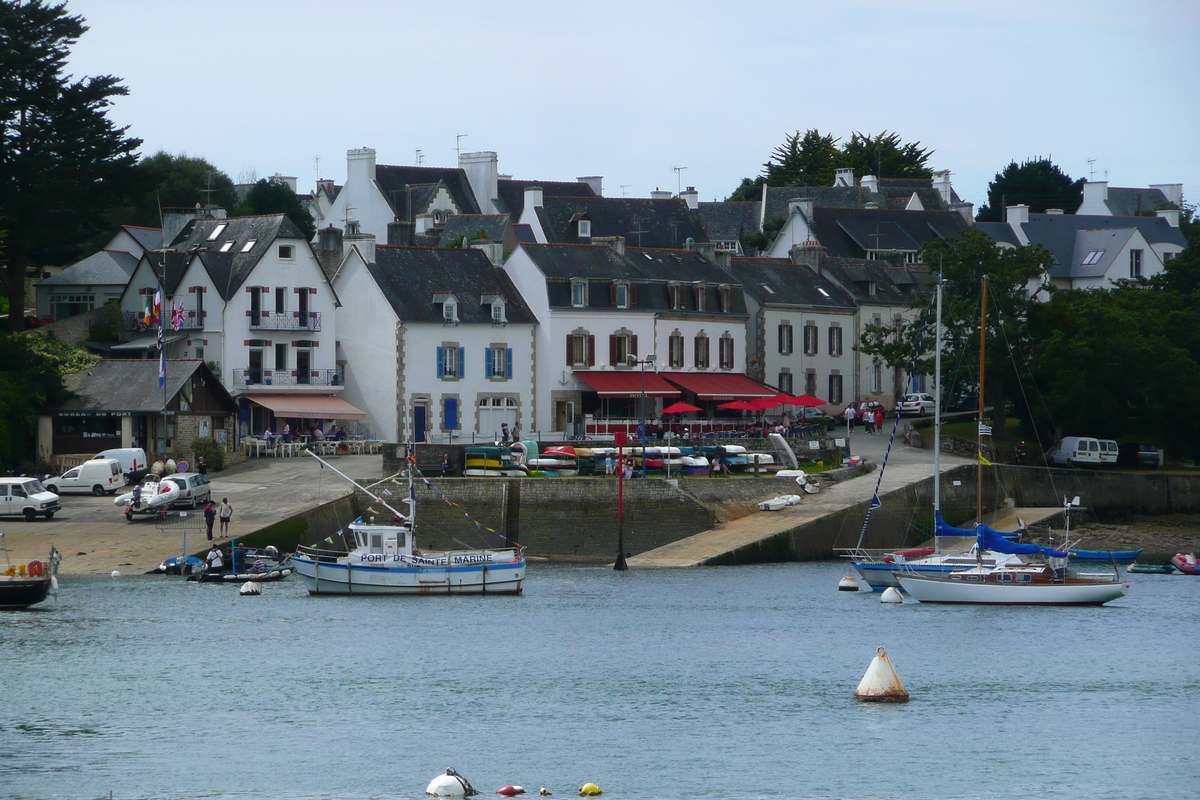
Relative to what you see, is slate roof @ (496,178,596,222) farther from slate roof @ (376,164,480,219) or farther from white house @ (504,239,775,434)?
white house @ (504,239,775,434)

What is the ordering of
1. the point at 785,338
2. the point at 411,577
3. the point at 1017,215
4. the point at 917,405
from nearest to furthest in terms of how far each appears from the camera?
the point at 411,577, the point at 917,405, the point at 785,338, the point at 1017,215

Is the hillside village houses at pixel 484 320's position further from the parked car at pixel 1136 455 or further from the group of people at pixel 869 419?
the parked car at pixel 1136 455

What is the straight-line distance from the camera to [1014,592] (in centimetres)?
5309

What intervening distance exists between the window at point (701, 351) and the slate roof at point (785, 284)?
483cm

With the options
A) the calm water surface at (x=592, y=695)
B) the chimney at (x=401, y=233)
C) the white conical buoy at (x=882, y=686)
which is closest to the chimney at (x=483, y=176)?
the chimney at (x=401, y=233)

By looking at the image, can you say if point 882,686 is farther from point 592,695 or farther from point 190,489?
point 190,489

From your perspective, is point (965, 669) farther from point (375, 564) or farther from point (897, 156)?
point (897, 156)

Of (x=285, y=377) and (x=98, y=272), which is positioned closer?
(x=285, y=377)

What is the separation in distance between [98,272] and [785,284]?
3393cm

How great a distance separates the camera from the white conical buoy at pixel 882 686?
Result: 1465 inches

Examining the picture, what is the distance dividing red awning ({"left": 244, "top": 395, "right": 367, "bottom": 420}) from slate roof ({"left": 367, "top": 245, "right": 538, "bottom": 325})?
15.6 feet

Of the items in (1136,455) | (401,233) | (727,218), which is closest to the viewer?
(1136,455)

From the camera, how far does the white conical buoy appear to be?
3722 centimetres

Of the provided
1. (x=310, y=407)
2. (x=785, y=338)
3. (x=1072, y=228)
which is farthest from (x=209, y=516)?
(x=1072, y=228)
